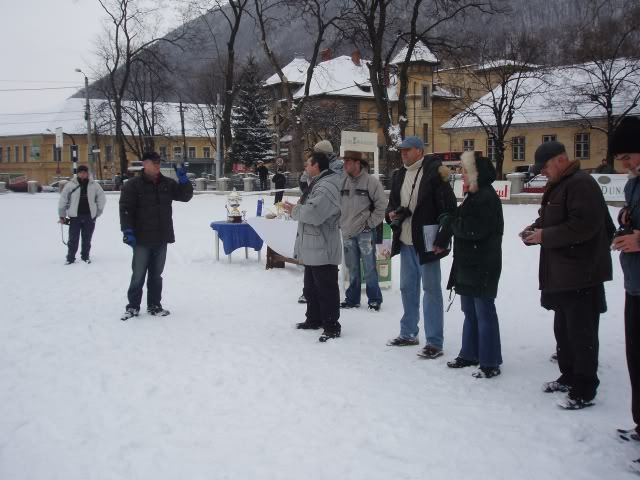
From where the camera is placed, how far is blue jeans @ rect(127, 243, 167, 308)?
24.5 feet

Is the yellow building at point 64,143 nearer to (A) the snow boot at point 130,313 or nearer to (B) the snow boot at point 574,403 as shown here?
(A) the snow boot at point 130,313

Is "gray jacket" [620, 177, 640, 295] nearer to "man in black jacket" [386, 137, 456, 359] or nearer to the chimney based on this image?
"man in black jacket" [386, 137, 456, 359]

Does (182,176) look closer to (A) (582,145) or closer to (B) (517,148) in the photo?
(A) (582,145)

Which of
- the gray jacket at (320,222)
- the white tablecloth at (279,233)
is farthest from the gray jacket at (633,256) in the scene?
the white tablecloth at (279,233)

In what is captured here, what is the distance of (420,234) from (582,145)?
4554 cm

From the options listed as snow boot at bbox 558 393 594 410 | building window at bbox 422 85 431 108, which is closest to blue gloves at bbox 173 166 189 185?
snow boot at bbox 558 393 594 410

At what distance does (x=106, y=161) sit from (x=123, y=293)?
66.4 m

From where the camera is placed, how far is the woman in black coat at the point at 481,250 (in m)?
5.00

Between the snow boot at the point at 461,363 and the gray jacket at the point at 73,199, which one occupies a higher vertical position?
the gray jacket at the point at 73,199

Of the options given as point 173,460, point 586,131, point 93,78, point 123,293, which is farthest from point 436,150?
point 173,460

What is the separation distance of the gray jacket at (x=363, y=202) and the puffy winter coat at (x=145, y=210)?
2.12m

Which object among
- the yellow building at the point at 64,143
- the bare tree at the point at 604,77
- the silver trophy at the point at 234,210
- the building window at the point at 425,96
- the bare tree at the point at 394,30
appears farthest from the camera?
the yellow building at the point at 64,143

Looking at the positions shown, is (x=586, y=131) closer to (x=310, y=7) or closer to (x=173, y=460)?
(x=310, y=7)

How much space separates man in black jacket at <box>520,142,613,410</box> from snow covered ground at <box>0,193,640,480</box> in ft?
1.18
